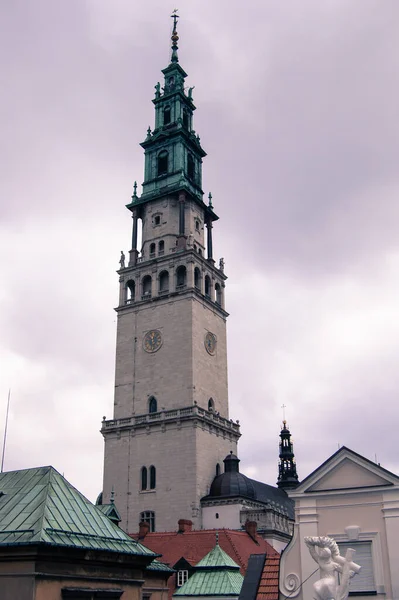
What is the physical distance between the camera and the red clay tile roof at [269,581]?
26.4 m

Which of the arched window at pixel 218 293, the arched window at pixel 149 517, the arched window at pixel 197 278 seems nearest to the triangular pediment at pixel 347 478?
the arched window at pixel 149 517

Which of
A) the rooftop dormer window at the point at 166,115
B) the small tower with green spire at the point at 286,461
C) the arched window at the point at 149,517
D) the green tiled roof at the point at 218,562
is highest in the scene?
the rooftop dormer window at the point at 166,115

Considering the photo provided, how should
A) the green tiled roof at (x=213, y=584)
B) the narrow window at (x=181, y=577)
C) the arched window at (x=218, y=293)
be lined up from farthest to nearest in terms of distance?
1. the arched window at (x=218, y=293)
2. the narrow window at (x=181, y=577)
3. the green tiled roof at (x=213, y=584)

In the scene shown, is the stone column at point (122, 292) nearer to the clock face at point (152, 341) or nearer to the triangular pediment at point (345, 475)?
the clock face at point (152, 341)

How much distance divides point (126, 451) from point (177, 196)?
103 feet

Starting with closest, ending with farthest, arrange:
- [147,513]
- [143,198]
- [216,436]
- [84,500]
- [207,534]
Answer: [84,500] → [207,534] → [147,513] → [216,436] → [143,198]

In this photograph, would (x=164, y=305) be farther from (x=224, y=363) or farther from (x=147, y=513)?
(x=147, y=513)

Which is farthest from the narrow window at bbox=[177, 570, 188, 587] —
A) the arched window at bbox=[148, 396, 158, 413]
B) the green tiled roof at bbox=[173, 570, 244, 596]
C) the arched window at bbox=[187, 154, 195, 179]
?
the arched window at bbox=[187, 154, 195, 179]

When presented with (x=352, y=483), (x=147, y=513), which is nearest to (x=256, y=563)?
(x=352, y=483)

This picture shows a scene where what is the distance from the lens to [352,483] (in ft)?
87.7

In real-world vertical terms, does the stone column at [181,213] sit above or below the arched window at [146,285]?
above

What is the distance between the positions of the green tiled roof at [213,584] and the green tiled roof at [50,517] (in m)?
12.3

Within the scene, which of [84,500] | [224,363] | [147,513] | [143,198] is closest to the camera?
[84,500]

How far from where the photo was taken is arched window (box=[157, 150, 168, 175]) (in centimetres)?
8969
